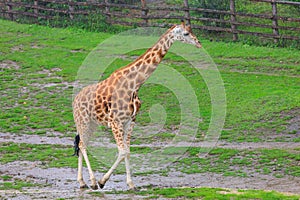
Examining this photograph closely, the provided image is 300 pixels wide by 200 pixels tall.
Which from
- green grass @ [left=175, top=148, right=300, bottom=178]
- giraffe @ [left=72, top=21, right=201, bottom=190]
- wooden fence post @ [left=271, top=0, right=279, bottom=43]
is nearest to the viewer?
giraffe @ [left=72, top=21, right=201, bottom=190]

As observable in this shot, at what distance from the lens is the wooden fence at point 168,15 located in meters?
23.1

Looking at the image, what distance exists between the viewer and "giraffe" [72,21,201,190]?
11.6m

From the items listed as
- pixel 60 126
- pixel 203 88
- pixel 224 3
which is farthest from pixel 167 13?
pixel 60 126

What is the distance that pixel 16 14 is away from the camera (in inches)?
1116

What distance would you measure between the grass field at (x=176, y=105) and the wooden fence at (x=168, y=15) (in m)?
0.81

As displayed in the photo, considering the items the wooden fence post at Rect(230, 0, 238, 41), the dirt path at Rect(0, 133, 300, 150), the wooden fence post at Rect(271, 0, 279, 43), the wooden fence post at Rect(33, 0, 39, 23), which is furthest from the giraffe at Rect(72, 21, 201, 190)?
the wooden fence post at Rect(33, 0, 39, 23)

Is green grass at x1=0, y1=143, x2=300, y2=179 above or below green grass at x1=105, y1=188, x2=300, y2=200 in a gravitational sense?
below

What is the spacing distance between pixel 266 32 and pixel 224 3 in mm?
1984

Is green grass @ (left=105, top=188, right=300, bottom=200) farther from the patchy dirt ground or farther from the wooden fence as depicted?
the wooden fence

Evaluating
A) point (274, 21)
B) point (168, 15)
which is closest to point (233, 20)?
point (274, 21)

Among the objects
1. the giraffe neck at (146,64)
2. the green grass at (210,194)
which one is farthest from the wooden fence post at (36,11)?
the green grass at (210,194)

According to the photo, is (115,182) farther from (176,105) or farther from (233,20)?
(233,20)

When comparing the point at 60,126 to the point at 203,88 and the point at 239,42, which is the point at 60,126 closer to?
the point at 203,88

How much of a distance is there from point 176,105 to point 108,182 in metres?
5.96
